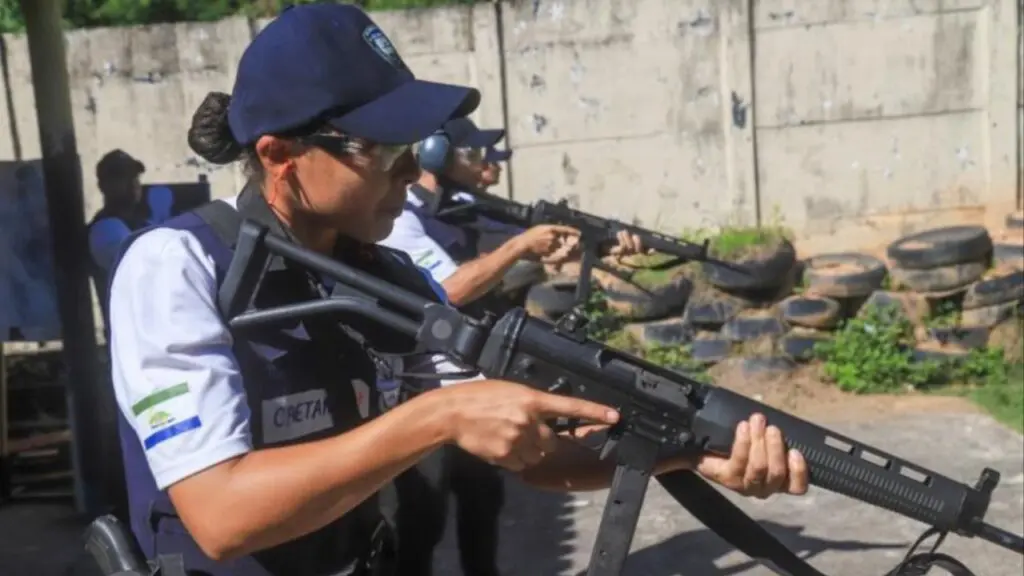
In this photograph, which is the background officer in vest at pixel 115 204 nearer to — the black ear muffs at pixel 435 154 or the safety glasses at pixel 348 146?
the black ear muffs at pixel 435 154

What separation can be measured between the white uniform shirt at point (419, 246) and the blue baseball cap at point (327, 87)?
229 cm

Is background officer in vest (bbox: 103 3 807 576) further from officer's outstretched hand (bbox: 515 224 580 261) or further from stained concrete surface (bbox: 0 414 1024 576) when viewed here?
stained concrete surface (bbox: 0 414 1024 576)

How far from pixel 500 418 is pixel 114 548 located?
26.5 inches

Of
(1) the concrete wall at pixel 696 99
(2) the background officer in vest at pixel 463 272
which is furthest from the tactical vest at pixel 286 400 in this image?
(1) the concrete wall at pixel 696 99

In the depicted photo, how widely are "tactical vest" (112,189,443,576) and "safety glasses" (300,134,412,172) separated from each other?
0.16 metres

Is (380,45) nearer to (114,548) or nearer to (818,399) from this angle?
(114,548)

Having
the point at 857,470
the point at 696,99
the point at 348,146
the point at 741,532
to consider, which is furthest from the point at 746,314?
the point at 348,146

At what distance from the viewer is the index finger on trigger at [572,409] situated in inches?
69.1

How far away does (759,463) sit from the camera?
2.01 metres

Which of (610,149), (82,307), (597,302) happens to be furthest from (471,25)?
(82,307)

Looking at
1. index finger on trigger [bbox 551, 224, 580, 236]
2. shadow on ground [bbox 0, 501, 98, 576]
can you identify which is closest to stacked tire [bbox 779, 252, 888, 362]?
index finger on trigger [bbox 551, 224, 580, 236]

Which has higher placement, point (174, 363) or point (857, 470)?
point (174, 363)

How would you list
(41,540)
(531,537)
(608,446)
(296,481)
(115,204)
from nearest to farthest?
(296,481) < (608,446) < (531,537) < (41,540) < (115,204)

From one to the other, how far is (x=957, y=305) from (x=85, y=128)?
17.4 feet
